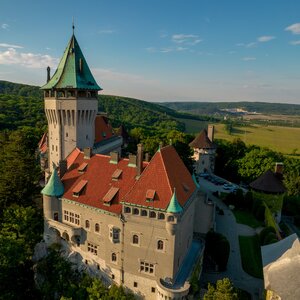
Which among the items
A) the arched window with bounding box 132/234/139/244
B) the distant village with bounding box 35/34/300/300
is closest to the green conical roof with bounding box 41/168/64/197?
the distant village with bounding box 35/34/300/300

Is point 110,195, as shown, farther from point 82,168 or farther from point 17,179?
point 17,179

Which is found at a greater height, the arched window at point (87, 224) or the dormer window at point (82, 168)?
the dormer window at point (82, 168)

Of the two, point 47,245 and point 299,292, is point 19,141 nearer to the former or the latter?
point 47,245

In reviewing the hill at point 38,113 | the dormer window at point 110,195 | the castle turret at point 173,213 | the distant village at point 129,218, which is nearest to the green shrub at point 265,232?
the distant village at point 129,218

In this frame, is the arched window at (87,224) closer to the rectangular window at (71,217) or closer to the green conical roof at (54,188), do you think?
the rectangular window at (71,217)

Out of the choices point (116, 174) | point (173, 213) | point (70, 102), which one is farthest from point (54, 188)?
point (173, 213)

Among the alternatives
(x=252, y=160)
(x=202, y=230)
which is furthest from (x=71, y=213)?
(x=252, y=160)

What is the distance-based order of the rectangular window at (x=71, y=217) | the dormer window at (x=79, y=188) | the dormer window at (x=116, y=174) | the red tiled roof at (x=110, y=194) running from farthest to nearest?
the rectangular window at (x=71, y=217) → the dormer window at (x=79, y=188) → the dormer window at (x=116, y=174) → the red tiled roof at (x=110, y=194)
